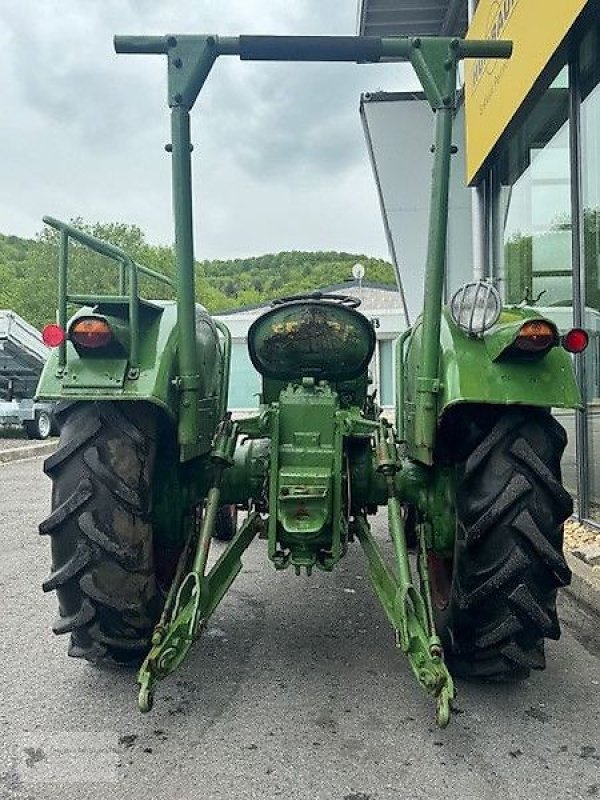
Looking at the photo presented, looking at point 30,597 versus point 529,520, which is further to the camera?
point 30,597

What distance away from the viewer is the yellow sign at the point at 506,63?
6.31 meters

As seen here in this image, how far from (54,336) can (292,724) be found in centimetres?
186

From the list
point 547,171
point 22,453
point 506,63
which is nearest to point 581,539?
point 547,171

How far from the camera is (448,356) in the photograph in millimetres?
3387

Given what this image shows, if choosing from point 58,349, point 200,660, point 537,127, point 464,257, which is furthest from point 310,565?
point 464,257

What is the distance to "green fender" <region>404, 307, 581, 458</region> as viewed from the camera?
323 cm

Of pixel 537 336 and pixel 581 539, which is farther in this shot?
pixel 581 539

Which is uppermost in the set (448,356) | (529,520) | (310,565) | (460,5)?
(460,5)

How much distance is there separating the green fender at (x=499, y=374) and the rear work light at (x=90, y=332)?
4.59 ft

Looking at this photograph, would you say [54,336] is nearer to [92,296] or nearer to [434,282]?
[92,296]

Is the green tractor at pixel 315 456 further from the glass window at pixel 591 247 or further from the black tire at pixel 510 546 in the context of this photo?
the glass window at pixel 591 247

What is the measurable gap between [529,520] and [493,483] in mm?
205

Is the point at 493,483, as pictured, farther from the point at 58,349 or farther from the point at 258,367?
the point at 58,349

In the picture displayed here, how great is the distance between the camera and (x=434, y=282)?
3.28 m
